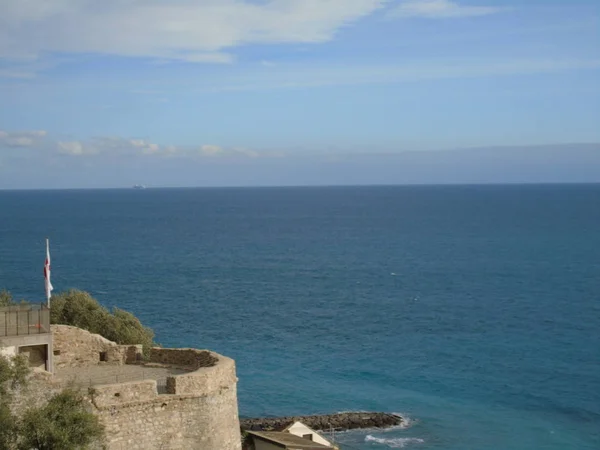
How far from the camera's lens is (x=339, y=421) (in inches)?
1726

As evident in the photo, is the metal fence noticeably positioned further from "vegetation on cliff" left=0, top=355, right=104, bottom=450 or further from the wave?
the wave

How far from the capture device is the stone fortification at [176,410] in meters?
17.2

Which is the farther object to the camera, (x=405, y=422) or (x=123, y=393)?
(x=405, y=422)

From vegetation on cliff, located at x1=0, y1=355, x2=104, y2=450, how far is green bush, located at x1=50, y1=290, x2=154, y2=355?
1945 centimetres

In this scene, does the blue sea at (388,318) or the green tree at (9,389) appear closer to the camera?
the green tree at (9,389)

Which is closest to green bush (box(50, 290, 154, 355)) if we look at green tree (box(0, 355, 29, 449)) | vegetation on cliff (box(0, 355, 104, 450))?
green tree (box(0, 355, 29, 449))

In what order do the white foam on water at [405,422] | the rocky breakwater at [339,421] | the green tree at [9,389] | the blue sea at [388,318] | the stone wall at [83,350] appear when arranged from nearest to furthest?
the green tree at [9,389]
the stone wall at [83,350]
the rocky breakwater at [339,421]
the white foam on water at [405,422]
the blue sea at [388,318]

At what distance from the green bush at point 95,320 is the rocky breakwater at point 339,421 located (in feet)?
25.2

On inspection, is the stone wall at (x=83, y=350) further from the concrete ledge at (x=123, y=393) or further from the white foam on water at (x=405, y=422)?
the white foam on water at (x=405, y=422)

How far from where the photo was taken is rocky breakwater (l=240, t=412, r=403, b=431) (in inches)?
1666

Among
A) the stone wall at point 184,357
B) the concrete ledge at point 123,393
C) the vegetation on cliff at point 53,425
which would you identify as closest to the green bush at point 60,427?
the vegetation on cliff at point 53,425

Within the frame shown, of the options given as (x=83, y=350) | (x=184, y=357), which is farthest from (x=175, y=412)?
(x=83, y=350)

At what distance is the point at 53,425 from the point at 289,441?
15136 mm

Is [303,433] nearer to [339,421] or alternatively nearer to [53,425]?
[339,421]
